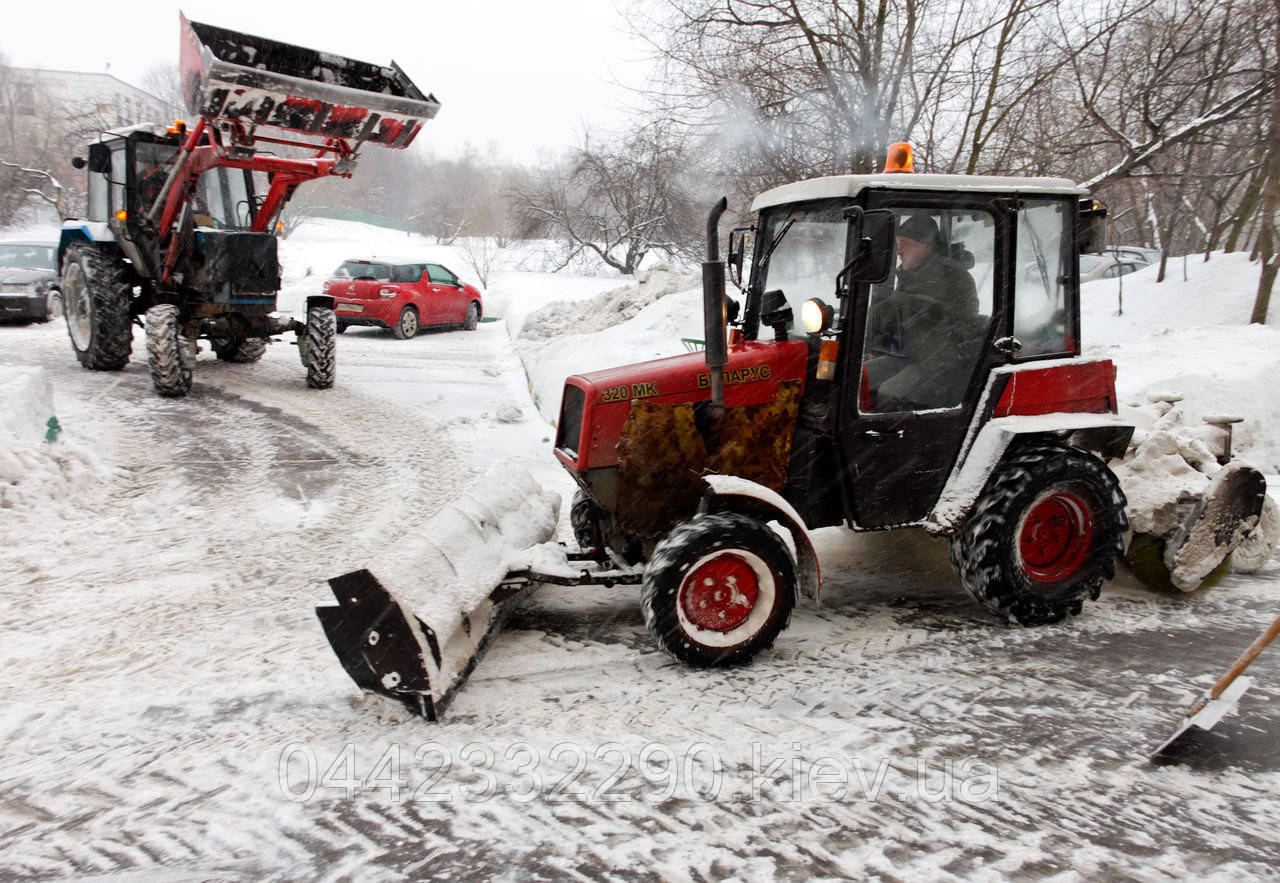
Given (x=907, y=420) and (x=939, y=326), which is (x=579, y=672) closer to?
(x=907, y=420)

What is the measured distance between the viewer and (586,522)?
473 cm

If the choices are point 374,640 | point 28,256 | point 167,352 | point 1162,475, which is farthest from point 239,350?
point 1162,475

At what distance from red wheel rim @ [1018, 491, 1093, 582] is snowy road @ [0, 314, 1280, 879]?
0.32 metres

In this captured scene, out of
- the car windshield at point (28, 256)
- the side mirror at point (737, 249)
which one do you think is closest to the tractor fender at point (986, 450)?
the side mirror at point (737, 249)

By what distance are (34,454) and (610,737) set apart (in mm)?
4785

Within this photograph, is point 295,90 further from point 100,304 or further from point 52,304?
point 52,304

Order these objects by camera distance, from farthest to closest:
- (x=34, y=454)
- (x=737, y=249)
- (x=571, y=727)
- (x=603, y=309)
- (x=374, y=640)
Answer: (x=603, y=309)
(x=34, y=454)
(x=737, y=249)
(x=571, y=727)
(x=374, y=640)

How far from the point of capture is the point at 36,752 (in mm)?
3016

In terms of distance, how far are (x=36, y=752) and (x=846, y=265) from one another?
3.62 metres

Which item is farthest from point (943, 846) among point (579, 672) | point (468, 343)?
point (468, 343)

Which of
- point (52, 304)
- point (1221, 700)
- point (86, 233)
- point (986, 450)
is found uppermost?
point (86, 233)

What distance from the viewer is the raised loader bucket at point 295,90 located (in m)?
7.26

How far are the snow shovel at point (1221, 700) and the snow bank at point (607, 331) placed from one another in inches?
261

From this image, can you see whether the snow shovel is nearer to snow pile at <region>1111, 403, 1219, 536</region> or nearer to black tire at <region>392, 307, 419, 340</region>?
snow pile at <region>1111, 403, 1219, 536</region>
